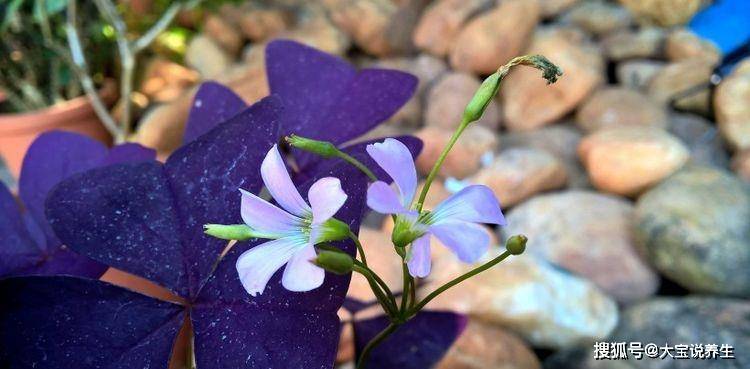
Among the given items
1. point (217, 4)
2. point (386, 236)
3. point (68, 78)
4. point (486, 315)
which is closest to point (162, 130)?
point (68, 78)

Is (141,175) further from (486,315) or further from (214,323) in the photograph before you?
(486,315)

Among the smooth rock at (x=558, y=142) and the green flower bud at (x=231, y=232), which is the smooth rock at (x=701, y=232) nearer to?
the smooth rock at (x=558, y=142)

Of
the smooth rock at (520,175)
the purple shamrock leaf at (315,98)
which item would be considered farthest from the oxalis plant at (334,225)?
the smooth rock at (520,175)

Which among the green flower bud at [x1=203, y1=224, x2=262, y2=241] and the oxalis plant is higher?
the oxalis plant

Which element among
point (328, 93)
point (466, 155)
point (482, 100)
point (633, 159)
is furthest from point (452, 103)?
point (482, 100)

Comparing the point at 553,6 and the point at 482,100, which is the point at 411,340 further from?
the point at 553,6

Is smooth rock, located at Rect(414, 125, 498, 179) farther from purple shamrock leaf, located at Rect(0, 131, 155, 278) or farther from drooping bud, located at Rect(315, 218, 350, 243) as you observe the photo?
drooping bud, located at Rect(315, 218, 350, 243)

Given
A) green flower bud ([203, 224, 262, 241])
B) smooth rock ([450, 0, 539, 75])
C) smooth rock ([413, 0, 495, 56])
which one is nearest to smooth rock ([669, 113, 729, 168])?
smooth rock ([450, 0, 539, 75])
